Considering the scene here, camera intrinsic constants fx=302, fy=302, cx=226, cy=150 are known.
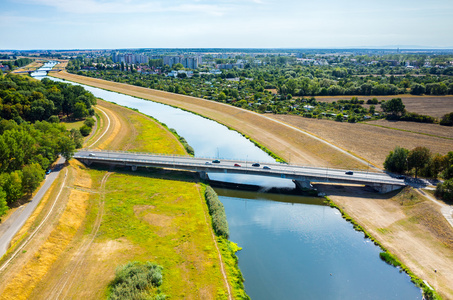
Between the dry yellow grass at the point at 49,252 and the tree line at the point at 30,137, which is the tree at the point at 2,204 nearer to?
the tree line at the point at 30,137

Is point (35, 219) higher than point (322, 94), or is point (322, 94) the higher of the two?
point (322, 94)

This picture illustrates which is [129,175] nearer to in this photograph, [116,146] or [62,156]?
[62,156]

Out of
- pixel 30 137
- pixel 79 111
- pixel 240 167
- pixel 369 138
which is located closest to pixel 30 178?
pixel 30 137

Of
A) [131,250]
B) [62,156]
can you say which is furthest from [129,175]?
[131,250]

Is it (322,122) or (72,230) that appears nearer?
(72,230)

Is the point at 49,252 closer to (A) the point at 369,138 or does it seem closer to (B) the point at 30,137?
(B) the point at 30,137

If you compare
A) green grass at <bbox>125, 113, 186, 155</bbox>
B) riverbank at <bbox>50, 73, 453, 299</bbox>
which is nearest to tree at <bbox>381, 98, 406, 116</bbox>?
riverbank at <bbox>50, 73, 453, 299</bbox>

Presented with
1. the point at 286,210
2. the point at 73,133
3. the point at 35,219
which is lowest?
the point at 286,210
